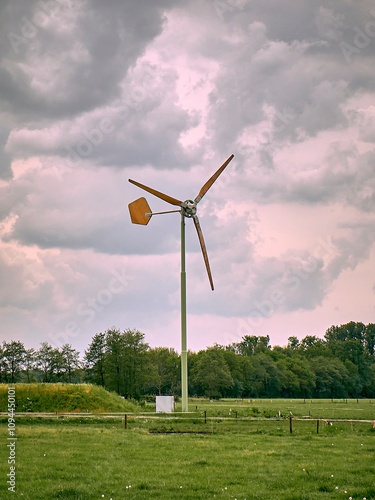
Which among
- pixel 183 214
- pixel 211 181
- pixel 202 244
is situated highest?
pixel 211 181

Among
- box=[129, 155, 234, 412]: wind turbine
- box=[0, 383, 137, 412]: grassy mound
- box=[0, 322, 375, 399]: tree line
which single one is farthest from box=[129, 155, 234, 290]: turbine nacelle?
box=[0, 322, 375, 399]: tree line

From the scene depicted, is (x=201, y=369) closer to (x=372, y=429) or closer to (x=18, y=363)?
(x=18, y=363)

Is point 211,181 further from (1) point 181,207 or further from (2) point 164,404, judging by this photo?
(2) point 164,404

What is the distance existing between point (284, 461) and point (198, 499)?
674cm

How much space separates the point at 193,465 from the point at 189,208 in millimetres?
26514

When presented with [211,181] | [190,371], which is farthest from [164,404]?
[190,371]

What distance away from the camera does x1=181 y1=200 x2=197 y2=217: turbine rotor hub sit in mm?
42938

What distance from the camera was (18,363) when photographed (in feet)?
385

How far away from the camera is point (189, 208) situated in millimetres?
42969

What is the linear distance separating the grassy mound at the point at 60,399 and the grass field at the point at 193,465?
67.9 ft

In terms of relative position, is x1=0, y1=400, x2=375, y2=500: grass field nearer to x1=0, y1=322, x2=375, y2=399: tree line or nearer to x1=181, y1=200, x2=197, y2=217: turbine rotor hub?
x1=181, y1=200, x2=197, y2=217: turbine rotor hub

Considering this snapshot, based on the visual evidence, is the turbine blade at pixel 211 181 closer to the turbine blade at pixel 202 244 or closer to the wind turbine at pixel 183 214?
the wind turbine at pixel 183 214

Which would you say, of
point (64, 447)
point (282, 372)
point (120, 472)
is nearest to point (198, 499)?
point (120, 472)

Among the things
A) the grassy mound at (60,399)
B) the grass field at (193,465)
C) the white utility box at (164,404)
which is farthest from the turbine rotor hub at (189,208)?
the grassy mound at (60,399)
